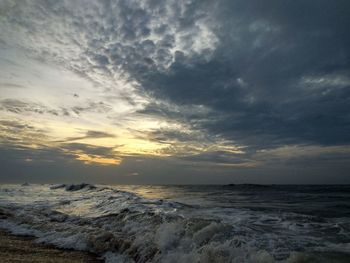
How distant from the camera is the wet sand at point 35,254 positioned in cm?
862

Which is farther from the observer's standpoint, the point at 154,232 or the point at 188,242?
the point at 154,232

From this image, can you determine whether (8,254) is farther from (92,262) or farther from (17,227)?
(17,227)

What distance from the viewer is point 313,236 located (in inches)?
419

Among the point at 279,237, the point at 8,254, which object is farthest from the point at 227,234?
the point at 8,254

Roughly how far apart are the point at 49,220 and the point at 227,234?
10284mm

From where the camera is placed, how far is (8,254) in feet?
29.4

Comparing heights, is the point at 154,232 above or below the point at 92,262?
above

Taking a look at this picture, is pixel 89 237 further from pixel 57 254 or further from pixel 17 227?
pixel 17 227

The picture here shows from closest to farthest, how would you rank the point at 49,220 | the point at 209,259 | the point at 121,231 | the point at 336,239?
1. the point at 209,259
2. the point at 336,239
3. the point at 121,231
4. the point at 49,220

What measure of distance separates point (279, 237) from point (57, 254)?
24.7 feet

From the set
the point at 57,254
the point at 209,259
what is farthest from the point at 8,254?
the point at 209,259

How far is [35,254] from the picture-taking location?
30.3 ft

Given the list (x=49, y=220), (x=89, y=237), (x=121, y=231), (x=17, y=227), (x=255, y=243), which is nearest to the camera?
(x=255, y=243)

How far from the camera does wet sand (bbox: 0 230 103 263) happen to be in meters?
8.62
